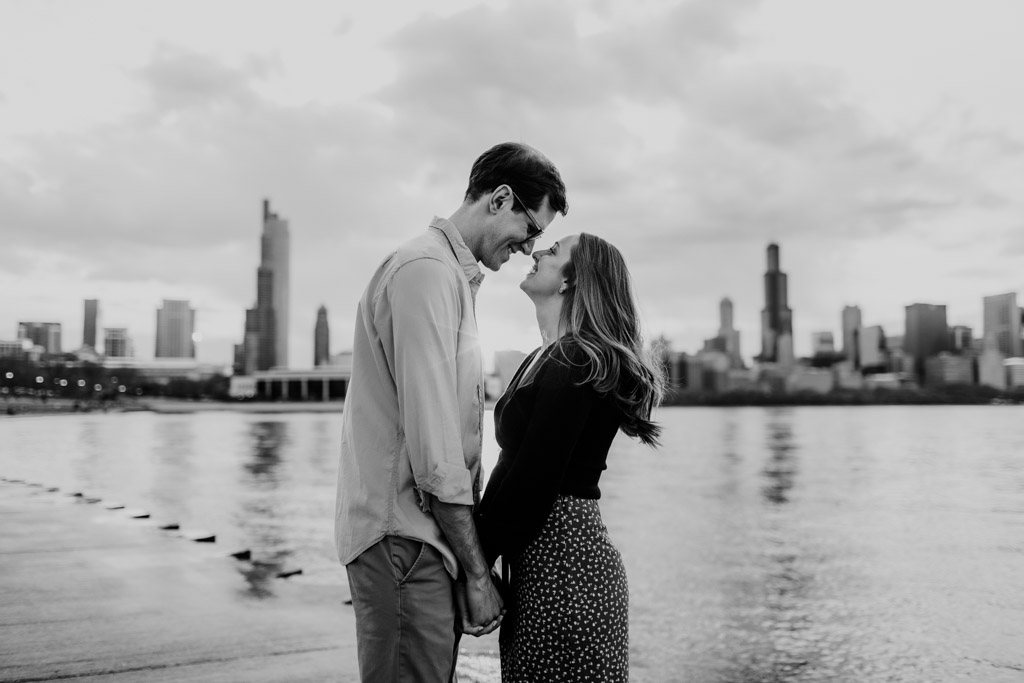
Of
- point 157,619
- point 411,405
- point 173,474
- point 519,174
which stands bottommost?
point 173,474

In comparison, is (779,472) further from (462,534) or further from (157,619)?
(462,534)

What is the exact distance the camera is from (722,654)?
760 centimetres

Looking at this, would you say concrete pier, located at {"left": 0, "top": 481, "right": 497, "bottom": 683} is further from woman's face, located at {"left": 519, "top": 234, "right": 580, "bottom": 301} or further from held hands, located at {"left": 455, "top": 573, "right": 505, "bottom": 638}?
woman's face, located at {"left": 519, "top": 234, "right": 580, "bottom": 301}

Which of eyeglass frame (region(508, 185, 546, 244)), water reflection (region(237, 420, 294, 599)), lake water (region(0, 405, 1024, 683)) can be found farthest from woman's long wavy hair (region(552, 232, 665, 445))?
water reflection (region(237, 420, 294, 599))

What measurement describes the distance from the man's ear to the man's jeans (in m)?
1.02

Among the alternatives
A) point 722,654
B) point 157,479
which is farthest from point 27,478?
point 722,654

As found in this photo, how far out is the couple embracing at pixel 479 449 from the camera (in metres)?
2.28

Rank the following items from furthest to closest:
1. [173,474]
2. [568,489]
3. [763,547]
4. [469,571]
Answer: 1. [173,474]
2. [763,547]
3. [568,489]
4. [469,571]

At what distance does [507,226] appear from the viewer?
2609 millimetres

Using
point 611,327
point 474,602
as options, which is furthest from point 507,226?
point 474,602

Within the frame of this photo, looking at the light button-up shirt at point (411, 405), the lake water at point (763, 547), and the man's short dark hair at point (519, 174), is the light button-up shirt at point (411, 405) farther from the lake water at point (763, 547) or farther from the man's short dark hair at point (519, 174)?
the lake water at point (763, 547)

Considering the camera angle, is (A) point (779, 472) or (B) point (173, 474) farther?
(A) point (779, 472)

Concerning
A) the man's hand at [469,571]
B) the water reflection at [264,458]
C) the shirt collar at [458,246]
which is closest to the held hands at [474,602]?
the man's hand at [469,571]

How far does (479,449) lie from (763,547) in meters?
13.8
